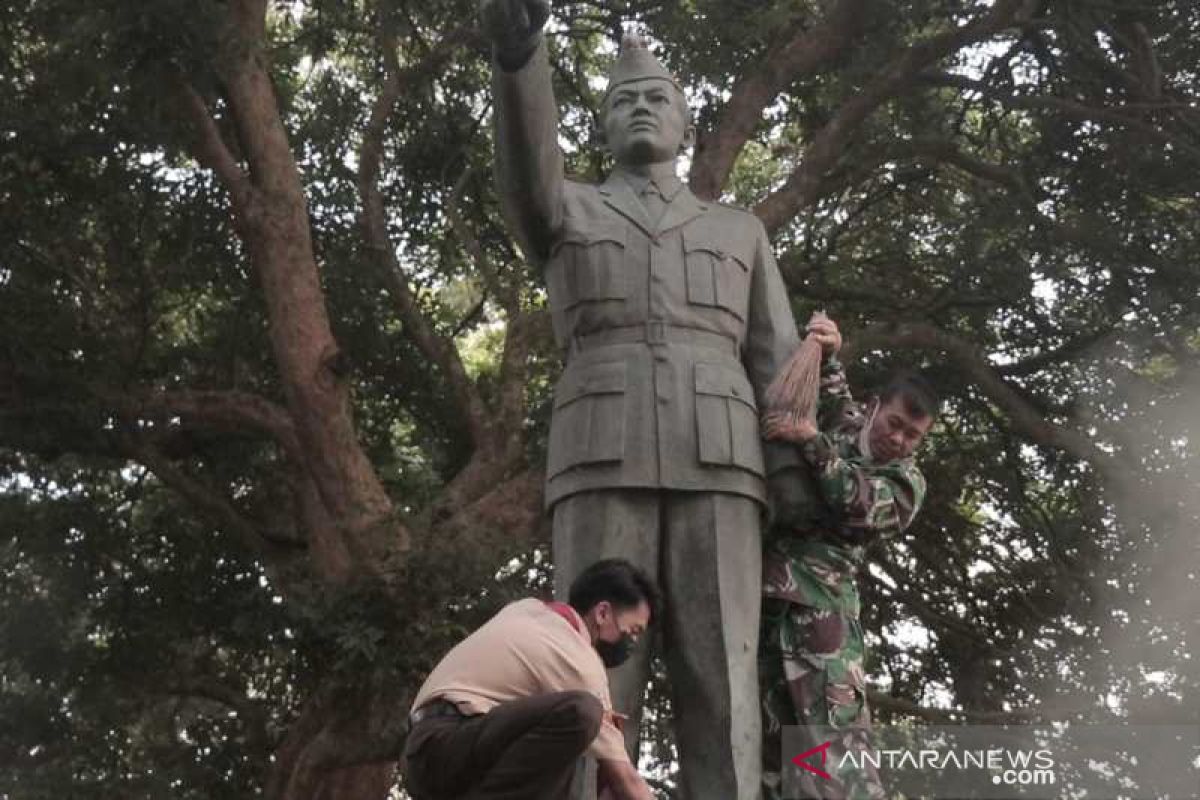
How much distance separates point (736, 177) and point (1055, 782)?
7.98m

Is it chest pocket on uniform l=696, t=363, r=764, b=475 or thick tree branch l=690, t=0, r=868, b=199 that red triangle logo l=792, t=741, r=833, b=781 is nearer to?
chest pocket on uniform l=696, t=363, r=764, b=475

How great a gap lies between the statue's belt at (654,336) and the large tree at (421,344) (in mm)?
3621

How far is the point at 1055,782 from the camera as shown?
17.5 ft

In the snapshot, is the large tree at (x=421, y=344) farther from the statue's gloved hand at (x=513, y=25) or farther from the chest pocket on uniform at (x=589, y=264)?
the statue's gloved hand at (x=513, y=25)

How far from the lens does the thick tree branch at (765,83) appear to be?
9.53 m

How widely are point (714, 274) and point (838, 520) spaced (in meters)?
0.86

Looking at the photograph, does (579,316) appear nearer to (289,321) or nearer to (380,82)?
(289,321)

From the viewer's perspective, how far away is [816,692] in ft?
14.0

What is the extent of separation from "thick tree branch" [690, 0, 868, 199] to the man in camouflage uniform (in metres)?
5.08

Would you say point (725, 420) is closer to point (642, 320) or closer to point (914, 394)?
point (642, 320)

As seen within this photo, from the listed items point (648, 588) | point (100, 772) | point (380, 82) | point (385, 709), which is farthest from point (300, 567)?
point (648, 588)

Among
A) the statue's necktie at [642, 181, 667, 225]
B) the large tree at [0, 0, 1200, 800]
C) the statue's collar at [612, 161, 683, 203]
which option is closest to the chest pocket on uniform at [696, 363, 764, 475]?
the statue's necktie at [642, 181, 667, 225]

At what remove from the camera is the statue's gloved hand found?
4062 mm

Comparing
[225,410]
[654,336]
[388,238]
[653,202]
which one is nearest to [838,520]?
[654,336]
